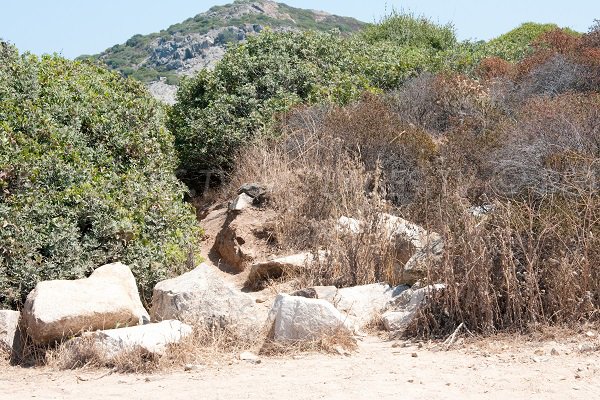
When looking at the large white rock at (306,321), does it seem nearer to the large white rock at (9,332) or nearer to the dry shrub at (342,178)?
the dry shrub at (342,178)

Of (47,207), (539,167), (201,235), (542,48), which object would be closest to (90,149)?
(47,207)

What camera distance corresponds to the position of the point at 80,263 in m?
7.28

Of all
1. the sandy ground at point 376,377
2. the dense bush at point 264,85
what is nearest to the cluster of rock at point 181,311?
the sandy ground at point 376,377

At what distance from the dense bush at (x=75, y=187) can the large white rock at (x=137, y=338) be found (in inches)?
43.8

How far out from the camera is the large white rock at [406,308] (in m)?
6.77

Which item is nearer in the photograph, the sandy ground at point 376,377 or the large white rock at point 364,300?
the sandy ground at point 376,377

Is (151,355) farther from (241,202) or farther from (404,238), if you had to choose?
(241,202)

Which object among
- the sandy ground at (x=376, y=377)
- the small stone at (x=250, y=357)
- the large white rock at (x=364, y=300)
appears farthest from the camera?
the large white rock at (x=364, y=300)

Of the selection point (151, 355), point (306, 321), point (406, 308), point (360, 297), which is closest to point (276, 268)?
point (360, 297)

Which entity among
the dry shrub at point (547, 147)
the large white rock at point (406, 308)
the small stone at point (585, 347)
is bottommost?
the small stone at point (585, 347)

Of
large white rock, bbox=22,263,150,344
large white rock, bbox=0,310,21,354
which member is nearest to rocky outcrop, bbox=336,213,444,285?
large white rock, bbox=22,263,150,344

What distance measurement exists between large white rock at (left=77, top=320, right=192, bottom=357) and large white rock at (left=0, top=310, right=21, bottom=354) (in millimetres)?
687

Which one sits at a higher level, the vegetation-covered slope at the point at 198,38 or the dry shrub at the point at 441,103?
the vegetation-covered slope at the point at 198,38

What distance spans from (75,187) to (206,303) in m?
1.84
